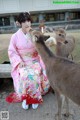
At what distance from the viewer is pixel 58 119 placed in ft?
10.6

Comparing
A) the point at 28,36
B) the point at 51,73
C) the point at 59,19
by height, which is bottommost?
the point at 59,19

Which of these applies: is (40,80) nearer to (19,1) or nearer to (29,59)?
(29,59)

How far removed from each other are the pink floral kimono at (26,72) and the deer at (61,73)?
34 centimetres

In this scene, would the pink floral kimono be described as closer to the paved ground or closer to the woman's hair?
the paved ground

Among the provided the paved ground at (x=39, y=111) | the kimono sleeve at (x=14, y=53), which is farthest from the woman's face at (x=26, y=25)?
the paved ground at (x=39, y=111)

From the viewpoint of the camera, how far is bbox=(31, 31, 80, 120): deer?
8.61 ft

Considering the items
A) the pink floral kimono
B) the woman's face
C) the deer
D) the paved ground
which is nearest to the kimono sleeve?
the pink floral kimono

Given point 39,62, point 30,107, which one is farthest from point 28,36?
point 30,107

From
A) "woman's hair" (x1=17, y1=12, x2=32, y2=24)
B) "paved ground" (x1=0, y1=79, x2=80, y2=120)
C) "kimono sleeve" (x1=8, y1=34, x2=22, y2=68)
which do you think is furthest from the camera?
→ "kimono sleeve" (x1=8, y1=34, x2=22, y2=68)

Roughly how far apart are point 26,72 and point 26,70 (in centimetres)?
4

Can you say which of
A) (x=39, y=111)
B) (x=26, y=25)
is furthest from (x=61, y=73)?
(x=26, y=25)

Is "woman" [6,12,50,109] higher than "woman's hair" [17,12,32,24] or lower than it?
lower

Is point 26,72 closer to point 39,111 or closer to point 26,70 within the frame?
point 26,70

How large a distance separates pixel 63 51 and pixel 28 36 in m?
0.80
